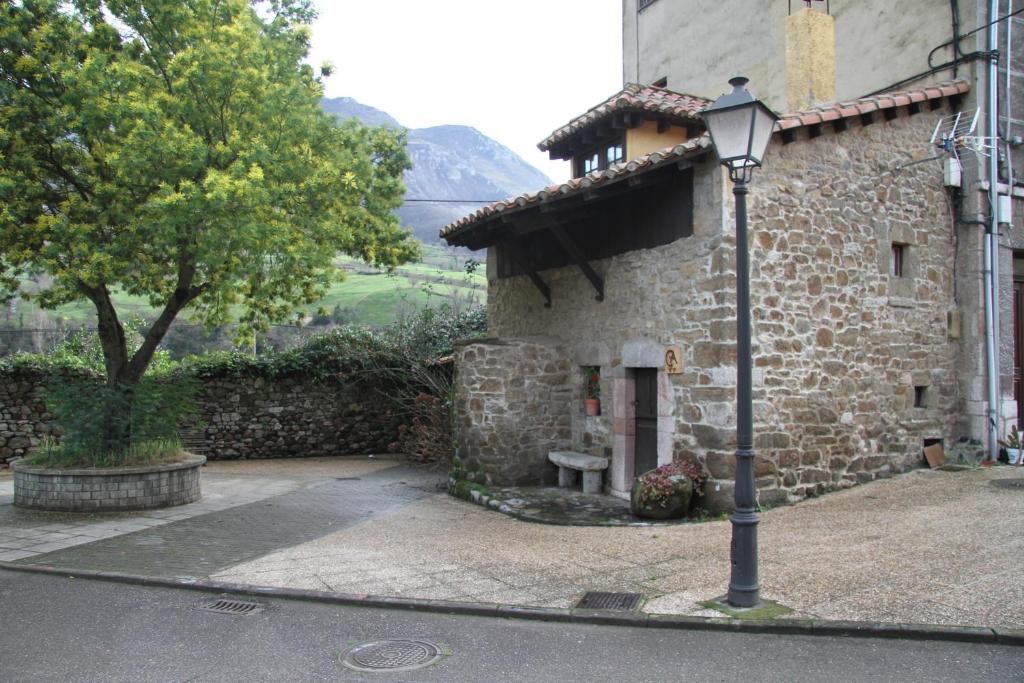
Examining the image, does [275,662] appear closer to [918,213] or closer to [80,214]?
[80,214]

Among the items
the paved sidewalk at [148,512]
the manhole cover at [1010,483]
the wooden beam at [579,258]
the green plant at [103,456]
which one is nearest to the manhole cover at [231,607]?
the paved sidewalk at [148,512]

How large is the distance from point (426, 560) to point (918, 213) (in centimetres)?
794

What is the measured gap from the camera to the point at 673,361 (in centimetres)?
911

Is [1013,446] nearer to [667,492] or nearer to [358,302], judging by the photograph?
[667,492]

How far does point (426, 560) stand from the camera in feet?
23.8

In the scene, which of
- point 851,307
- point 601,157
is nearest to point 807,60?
point 601,157

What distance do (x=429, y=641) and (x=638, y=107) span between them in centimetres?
812

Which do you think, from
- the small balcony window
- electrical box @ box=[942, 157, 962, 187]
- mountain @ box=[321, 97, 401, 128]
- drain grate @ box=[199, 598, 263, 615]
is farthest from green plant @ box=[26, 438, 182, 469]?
mountain @ box=[321, 97, 401, 128]

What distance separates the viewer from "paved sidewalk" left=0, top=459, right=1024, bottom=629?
18.3ft

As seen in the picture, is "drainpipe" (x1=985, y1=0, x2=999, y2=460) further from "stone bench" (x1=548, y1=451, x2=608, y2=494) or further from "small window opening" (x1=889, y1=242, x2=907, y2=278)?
"stone bench" (x1=548, y1=451, x2=608, y2=494)

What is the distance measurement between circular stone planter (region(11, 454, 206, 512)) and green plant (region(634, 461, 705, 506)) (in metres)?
6.48

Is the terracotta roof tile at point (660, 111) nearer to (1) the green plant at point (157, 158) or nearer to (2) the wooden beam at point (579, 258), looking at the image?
(2) the wooden beam at point (579, 258)

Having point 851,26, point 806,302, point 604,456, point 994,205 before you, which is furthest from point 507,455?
point 851,26

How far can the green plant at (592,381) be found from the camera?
11.0 metres
